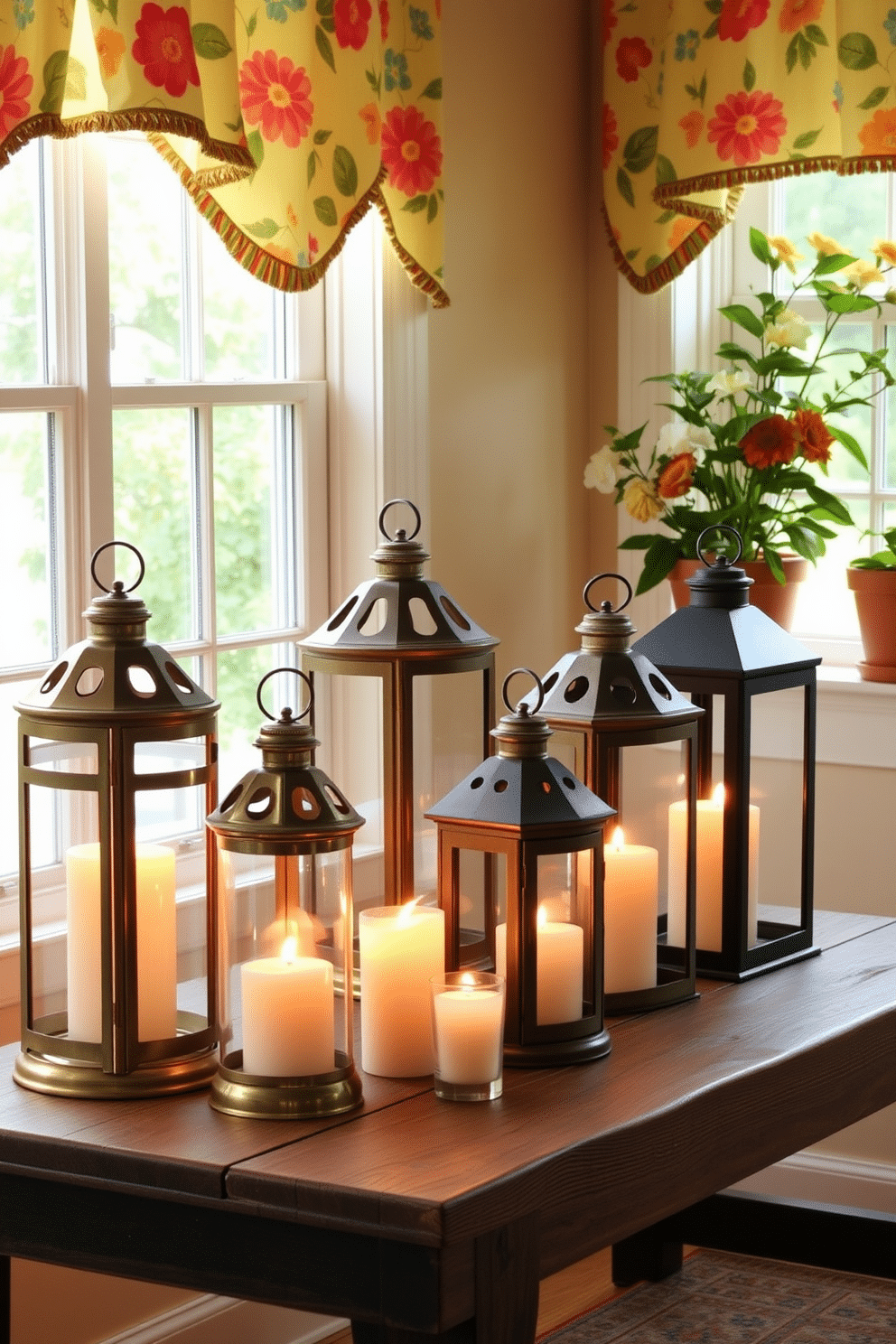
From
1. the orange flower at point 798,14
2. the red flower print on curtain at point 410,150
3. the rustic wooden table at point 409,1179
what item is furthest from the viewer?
the orange flower at point 798,14

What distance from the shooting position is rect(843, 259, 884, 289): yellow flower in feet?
10.8

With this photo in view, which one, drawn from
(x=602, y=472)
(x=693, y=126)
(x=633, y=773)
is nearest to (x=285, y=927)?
(x=633, y=773)

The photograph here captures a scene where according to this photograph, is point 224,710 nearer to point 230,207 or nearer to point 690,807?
point 230,207

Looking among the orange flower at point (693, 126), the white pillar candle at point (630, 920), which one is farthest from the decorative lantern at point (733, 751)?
the orange flower at point (693, 126)

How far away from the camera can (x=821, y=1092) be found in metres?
1.88

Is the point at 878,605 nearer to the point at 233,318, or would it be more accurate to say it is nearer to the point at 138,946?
the point at 233,318

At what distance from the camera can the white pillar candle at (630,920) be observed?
191cm

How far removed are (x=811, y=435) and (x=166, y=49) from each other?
4.72 feet

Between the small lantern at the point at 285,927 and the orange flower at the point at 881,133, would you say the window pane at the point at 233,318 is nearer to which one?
the orange flower at the point at 881,133

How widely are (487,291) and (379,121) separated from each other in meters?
0.61

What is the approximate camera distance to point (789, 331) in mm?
3281

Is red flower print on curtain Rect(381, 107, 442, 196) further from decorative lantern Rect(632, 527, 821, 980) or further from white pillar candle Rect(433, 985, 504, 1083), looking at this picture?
white pillar candle Rect(433, 985, 504, 1083)

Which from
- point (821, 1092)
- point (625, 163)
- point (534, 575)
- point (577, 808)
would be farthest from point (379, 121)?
point (821, 1092)

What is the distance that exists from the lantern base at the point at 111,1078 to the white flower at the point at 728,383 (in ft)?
6.17
